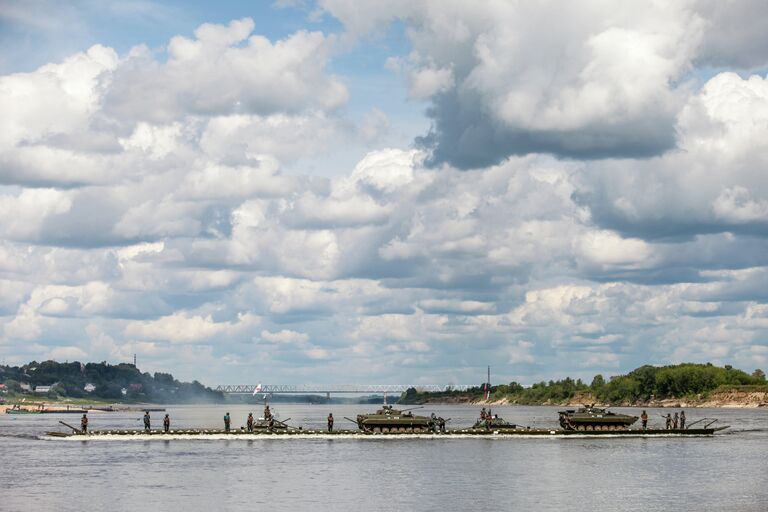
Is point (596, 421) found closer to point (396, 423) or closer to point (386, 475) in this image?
point (396, 423)

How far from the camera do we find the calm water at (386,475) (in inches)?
2761

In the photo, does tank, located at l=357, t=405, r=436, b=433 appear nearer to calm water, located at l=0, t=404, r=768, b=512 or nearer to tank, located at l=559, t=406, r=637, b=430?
calm water, located at l=0, t=404, r=768, b=512

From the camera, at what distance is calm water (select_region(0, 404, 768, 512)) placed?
70125 millimetres

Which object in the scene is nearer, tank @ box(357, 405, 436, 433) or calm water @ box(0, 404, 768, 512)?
calm water @ box(0, 404, 768, 512)

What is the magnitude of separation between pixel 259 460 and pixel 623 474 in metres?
35.0

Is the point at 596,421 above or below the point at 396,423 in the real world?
below

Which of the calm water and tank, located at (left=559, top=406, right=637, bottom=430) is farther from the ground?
tank, located at (left=559, top=406, right=637, bottom=430)

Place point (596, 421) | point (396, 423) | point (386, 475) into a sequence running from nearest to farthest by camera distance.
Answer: point (386, 475), point (396, 423), point (596, 421)

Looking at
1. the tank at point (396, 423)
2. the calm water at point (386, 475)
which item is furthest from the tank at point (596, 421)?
the tank at point (396, 423)

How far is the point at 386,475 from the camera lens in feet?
287

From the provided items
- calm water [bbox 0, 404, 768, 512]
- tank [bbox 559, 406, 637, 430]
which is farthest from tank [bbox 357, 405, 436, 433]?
tank [bbox 559, 406, 637, 430]

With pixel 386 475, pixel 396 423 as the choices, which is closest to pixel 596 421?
pixel 396 423

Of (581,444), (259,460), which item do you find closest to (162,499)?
(259,460)

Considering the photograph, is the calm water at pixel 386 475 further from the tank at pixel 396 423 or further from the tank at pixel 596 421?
the tank at pixel 596 421
